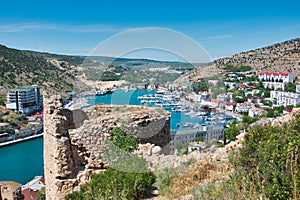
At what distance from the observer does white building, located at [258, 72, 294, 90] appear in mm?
68438

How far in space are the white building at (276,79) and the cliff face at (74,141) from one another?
2713 inches

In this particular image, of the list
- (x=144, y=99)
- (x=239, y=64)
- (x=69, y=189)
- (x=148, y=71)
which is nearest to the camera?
(x=69, y=189)

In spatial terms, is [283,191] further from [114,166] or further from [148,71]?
[148,71]

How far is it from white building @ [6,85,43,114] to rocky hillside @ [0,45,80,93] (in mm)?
2867

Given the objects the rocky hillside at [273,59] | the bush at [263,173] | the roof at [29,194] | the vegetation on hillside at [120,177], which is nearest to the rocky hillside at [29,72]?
the rocky hillside at [273,59]

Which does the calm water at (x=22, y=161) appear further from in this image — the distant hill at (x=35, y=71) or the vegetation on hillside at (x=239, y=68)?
the vegetation on hillside at (x=239, y=68)

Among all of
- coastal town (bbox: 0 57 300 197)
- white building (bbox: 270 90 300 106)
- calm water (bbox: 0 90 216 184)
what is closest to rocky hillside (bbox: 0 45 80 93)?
coastal town (bbox: 0 57 300 197)

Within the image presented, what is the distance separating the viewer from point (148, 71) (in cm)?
1088

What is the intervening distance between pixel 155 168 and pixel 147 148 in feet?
3.07

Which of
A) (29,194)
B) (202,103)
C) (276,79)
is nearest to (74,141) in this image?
(202,103)

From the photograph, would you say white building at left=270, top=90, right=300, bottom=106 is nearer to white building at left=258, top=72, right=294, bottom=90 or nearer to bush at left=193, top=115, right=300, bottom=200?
white building at left=258, top=72, right=294, bottom=90

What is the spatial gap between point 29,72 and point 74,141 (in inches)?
2853

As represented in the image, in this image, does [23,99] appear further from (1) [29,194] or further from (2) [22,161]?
(1) [29,194]

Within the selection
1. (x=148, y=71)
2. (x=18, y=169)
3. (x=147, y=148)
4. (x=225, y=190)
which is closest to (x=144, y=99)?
(x=148, y=71)
